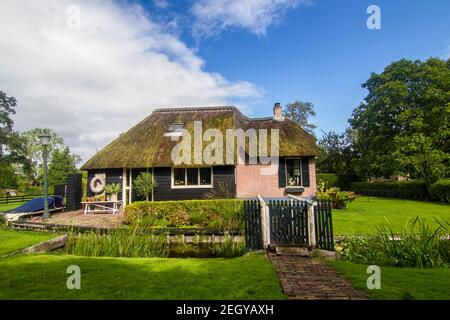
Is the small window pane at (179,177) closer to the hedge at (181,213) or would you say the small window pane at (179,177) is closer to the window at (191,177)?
the window at (191,177)

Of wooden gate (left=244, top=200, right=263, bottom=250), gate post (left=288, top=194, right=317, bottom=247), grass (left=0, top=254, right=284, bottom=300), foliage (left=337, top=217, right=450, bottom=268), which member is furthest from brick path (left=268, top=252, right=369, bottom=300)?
foliage (left=337, top=217, right=450, bottom=268)

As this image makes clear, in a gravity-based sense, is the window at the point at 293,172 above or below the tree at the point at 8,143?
below

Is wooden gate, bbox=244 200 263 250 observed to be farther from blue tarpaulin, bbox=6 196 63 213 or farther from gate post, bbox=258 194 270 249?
blue tarpaulin, bbox=6 196 63 213

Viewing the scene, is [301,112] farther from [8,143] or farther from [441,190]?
[8,143]

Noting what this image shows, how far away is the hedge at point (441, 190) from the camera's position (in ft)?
58.0

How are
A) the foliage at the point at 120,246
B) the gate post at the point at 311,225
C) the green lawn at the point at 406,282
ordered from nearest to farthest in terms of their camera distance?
the green lawn at the point at 406,282
the gate post at the point at 311,225
the foliage at the point at 120,246

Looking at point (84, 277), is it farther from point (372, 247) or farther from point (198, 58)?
point (198, 58)

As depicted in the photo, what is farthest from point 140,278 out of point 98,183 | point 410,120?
point 410,120

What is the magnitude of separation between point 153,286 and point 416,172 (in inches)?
967

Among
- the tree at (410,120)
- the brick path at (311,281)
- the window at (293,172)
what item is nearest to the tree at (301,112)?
the tree at (410,120)

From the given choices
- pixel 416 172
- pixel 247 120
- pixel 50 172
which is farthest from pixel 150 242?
pixel 50 172

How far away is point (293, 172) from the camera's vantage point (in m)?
17.2

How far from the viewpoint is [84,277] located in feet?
15.8

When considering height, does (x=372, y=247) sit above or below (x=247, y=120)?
below
